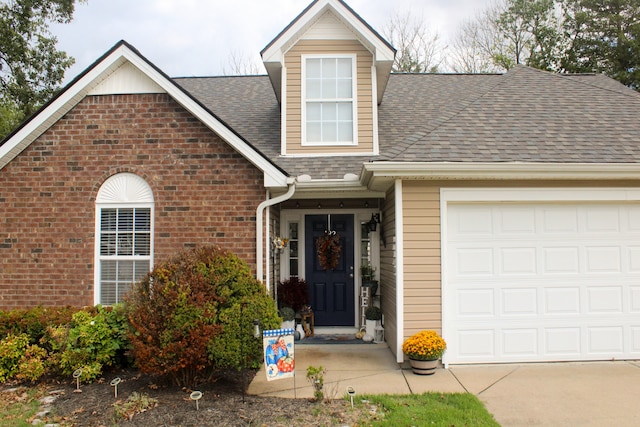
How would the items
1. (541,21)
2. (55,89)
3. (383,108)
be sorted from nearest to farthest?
(383,108), (55,89), (541,21)

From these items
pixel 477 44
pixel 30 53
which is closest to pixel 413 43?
pixel 477 44

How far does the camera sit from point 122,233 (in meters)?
7.84

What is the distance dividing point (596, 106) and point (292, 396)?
7.02m

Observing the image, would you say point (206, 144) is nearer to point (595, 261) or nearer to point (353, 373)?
point (353, 373)

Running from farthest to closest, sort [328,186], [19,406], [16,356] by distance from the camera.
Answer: [328,186] < [16,356] < [19,406]

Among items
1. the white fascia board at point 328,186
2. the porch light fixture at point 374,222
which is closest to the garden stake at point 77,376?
the white fascia board at point 328,186

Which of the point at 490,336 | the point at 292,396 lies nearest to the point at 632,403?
the point at 490,336

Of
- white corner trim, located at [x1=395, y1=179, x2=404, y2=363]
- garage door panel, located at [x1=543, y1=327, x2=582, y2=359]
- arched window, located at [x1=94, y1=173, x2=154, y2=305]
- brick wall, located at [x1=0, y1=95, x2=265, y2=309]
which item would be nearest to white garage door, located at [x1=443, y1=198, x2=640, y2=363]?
garage door panel, located at [x1=543, y1=327, x2=582, y2=359]

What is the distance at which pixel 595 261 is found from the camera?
7.30 metres

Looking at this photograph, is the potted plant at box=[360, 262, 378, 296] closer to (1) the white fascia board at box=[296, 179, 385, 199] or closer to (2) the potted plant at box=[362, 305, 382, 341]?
(2) the potted plant at box=[362, 305, 382, 341]

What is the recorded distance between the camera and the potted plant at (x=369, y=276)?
30.7 ft

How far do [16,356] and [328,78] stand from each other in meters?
6.63

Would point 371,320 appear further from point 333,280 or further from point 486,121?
point 486,121

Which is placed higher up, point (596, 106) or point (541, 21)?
point (541, 21)
